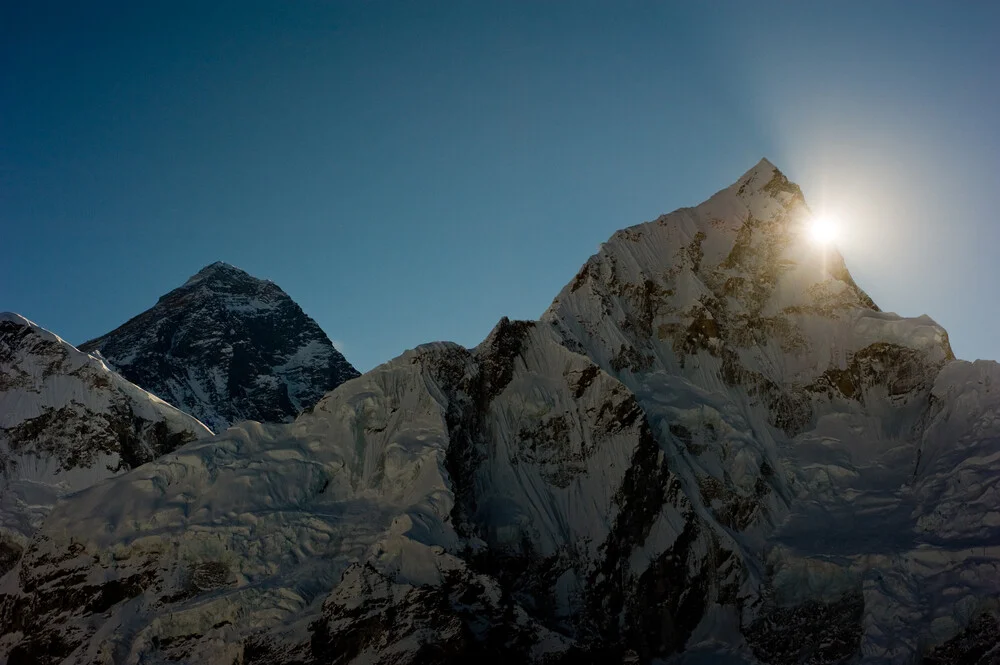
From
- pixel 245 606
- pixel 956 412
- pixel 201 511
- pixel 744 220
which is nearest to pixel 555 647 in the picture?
pixel 245 606

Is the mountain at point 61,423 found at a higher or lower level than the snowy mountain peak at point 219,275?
lower

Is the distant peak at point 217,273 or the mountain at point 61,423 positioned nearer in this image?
the mountain at point 61,423

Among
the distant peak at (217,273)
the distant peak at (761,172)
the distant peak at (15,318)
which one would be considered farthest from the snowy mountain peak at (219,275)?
the distant peak at (761,172)

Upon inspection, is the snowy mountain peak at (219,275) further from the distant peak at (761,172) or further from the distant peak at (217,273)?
the distant peak at (761,172)

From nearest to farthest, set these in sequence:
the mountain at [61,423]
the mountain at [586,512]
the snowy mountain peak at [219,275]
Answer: the mountain at [586,512] → the mountain at [61,423] → the snowy mountain peak at [219,275]

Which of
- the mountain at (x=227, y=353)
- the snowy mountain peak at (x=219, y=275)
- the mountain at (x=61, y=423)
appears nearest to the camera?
the mountain at (x=61, y=423)


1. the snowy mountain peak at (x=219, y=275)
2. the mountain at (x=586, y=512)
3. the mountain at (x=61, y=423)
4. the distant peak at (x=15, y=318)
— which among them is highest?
the snowy mountain peak at (x=219, y=275)

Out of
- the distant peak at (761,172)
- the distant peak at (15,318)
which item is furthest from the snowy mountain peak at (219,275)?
the distant peak at (761,172)
